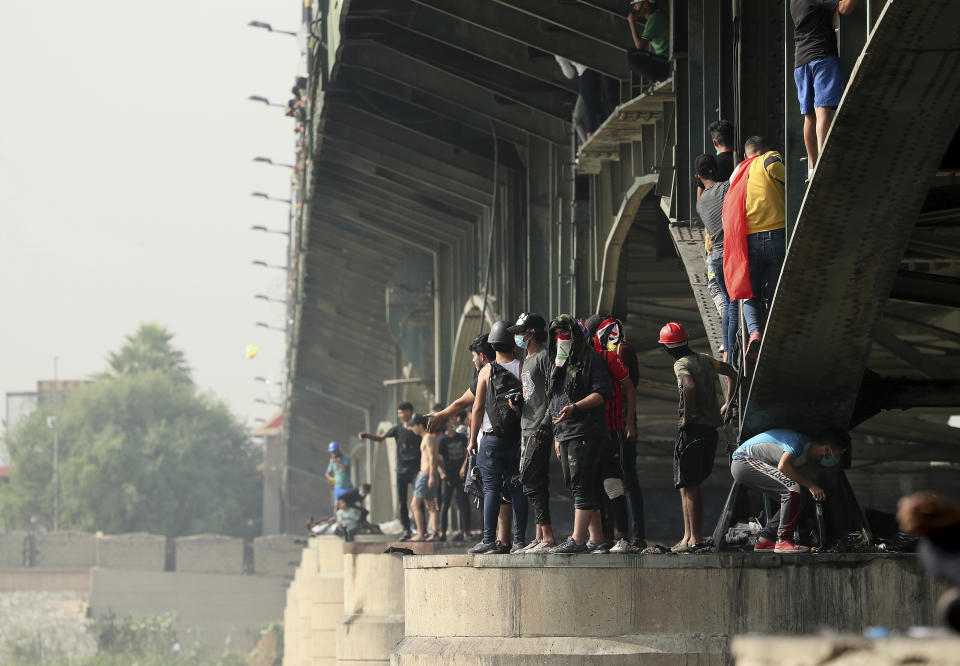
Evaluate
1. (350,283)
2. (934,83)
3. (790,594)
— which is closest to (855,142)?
(934,83)

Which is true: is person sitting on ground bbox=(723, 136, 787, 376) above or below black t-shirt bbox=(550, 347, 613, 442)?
above

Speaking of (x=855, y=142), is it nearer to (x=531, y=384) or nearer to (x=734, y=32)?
(x=531, y=384)

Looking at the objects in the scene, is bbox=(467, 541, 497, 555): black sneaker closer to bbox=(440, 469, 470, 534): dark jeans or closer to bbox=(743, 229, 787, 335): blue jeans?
bbox=(743, 229, 787, 335): blue jeans

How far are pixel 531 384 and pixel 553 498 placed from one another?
15.0 m

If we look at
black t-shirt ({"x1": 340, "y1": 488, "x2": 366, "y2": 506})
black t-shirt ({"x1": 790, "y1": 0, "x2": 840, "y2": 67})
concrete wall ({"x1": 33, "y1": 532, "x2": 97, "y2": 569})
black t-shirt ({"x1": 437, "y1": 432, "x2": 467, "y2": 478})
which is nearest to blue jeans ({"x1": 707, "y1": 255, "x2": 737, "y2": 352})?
black t-shirt ({"x1": 790, "y1": 0, "x2": 840, "y2": 67})

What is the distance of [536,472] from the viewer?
36.9 ft

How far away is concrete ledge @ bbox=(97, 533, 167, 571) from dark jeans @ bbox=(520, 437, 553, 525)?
237ft

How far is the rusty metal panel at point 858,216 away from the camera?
809 cm

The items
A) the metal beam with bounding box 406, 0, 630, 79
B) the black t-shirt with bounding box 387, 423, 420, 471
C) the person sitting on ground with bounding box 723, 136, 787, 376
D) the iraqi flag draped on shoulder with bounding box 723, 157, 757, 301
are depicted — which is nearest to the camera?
the person sitting on ground with bounding box 723, 136, 787, 376

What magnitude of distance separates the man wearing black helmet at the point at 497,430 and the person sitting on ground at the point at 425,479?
7.64 m

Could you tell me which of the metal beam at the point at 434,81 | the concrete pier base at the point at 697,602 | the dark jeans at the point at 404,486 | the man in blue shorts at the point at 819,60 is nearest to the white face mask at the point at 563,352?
the concrete pier base at the point at 697,602

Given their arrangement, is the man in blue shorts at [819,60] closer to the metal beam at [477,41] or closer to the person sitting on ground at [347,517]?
the metal beam at [477,41]

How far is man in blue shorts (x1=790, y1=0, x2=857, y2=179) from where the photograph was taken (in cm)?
908

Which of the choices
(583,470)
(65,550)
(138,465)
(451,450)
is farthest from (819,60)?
(138,465)
